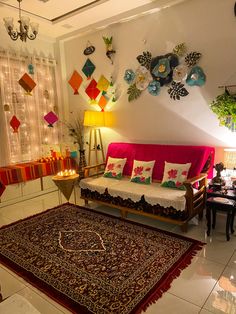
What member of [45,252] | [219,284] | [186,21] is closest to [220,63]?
[186,21]

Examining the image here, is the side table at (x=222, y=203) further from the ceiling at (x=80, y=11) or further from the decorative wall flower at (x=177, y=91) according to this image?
the ceiling at (x=80, y=11)

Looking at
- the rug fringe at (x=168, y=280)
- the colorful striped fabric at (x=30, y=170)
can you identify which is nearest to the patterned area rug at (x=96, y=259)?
the rug fringe at (x=168, y=280)

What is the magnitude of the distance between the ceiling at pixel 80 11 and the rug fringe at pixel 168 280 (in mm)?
3230

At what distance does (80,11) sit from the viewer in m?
3.72

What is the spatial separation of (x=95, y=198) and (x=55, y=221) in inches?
25.9

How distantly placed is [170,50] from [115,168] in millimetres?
1953

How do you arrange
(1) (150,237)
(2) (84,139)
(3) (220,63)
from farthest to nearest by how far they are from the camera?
(2) (84,139), (3) (220,63), (1) (150,237)

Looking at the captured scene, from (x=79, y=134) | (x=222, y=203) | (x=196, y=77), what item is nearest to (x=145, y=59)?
(x=196, y=77)

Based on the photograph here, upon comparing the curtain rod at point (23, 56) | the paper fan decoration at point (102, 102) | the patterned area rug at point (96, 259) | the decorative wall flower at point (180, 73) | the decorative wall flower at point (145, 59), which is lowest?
the patterned area rug at point (96, 259)

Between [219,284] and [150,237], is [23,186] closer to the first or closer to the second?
[150,237]

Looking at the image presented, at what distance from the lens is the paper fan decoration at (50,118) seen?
478cm

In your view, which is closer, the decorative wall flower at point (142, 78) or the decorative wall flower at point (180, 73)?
the decorative wall flower at point (180, 73)

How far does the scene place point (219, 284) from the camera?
1.93m

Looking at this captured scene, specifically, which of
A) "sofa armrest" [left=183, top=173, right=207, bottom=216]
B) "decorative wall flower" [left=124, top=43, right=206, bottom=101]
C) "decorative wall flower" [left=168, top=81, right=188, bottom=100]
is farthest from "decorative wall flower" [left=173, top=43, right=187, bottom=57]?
"sofa armrest" [left=183, top=173, right=207, bottom=216]
